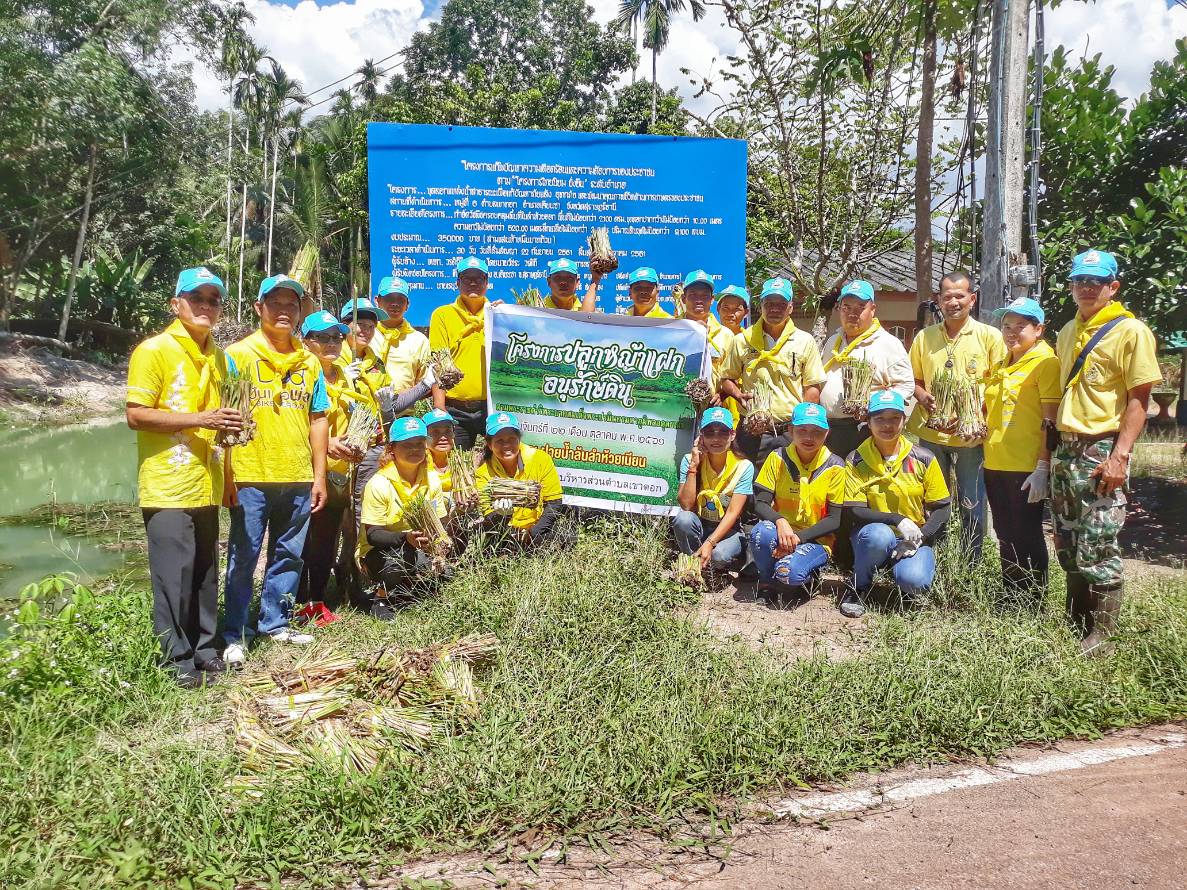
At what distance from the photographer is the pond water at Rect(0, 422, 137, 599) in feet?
25.8

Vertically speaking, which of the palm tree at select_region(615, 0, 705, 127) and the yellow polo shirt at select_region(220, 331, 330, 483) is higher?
the palm tree at select_region(615, 0, 705, 127)

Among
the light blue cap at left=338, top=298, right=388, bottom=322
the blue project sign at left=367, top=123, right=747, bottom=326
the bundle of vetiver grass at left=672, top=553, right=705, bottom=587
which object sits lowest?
the bundle of vetiver grass at left=672, top=553, right=705, bottom=587

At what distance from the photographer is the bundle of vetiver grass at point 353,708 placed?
11.5 feet

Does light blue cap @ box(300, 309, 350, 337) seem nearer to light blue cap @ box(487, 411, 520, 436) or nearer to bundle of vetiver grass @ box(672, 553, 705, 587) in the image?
light blue cap @ box(487, 411, 520, 436)

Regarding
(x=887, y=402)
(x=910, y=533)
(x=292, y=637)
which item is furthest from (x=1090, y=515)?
(x=292, y=637)

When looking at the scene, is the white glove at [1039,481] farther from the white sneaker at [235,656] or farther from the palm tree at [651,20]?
the palm tree at [651,20]

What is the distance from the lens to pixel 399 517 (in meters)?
5.37

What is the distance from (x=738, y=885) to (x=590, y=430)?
12.8 feet

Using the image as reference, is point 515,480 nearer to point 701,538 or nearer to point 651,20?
point 701,538

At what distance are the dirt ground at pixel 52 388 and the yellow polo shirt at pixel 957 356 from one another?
60.4 ft

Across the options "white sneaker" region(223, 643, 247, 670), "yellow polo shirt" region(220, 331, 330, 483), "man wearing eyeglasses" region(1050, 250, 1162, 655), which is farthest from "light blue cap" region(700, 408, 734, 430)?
"white sneaker" region(223, 643, 247, 670)

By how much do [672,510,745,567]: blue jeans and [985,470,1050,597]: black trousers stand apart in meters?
1.59

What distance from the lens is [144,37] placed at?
24.6m

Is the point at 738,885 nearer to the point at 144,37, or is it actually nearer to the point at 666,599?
the point at 666,599
